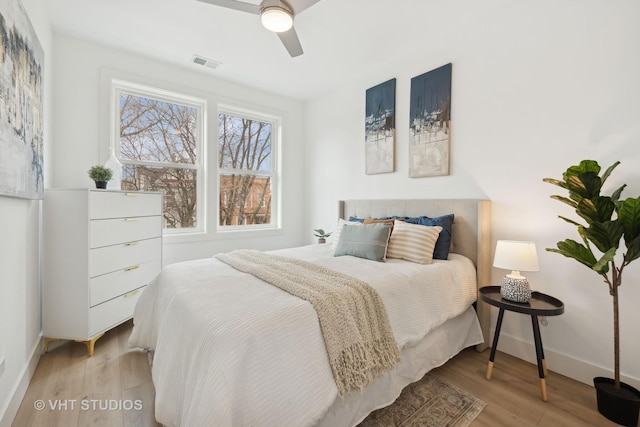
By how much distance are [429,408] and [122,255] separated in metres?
2.51

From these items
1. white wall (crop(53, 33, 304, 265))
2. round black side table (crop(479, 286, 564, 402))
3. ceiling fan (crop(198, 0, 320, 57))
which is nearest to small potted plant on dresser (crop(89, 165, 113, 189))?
white wall (crop(53, 33, 304, 265))

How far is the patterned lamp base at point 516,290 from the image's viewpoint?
181 cm

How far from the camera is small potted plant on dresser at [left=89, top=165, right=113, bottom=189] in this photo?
2330 millimetres

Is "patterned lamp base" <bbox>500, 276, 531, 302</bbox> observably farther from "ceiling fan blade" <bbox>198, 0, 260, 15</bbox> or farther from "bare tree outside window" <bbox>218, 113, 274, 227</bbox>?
"bare tree outside window" <bbox>218, 113, 274, 227</bbox>

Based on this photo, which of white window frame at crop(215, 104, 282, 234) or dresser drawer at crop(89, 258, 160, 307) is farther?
white window frame at crop(215, 104, 282, 234)

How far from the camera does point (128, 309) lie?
2455 mm

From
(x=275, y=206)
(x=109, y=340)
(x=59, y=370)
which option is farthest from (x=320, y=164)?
(x=59, y=370)

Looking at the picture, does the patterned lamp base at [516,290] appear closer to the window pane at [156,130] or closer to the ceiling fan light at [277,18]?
the ceiling fan light at [277,18]

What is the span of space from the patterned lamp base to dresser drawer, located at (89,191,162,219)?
294 cm

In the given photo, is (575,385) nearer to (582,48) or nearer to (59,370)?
(582,48)

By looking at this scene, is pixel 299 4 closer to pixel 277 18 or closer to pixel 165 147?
pixel 277 18

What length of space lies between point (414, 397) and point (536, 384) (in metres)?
0.86

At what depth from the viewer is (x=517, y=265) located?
181 centimetres

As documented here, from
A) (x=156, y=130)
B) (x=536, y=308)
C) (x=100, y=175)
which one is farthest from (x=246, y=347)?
(x=156, y=130)
